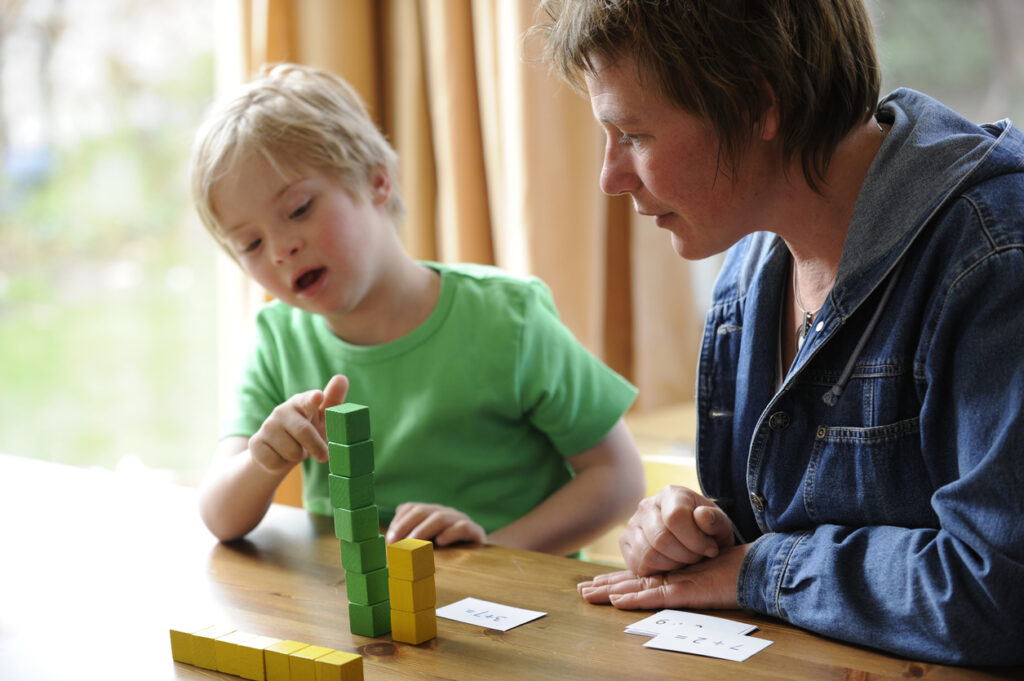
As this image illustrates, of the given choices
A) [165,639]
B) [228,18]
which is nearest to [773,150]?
[165,639]

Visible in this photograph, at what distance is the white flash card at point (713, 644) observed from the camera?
3.11 ft

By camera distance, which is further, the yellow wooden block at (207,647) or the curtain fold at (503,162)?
the curtain fold at (503,162)

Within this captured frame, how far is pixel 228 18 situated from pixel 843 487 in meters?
1.83

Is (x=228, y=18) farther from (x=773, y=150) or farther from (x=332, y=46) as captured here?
(x=773, y=150)

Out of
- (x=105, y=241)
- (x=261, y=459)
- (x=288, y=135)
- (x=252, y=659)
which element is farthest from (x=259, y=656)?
(x=105, y=241)

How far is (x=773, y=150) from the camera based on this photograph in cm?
108

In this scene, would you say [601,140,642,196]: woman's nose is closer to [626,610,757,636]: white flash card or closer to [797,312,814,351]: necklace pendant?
[797,312,814,351]: necklace pendant

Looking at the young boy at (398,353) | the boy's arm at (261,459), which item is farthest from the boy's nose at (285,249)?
the boy's arm at (261,459)

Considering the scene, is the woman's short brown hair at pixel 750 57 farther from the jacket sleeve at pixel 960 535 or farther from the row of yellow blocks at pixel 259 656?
the row of yellow blocks at pixel 259 656

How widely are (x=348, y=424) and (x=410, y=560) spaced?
5.8 inches

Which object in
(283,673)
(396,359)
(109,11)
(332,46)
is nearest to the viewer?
(283,673)

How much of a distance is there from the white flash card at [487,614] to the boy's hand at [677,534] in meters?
0.12

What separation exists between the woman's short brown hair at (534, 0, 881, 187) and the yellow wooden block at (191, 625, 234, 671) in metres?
0.69

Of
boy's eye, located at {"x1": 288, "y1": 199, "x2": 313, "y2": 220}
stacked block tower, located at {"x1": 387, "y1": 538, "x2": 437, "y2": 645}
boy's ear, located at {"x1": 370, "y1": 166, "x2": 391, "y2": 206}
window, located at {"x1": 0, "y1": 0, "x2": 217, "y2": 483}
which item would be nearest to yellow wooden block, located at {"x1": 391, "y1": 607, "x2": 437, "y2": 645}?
stacked block tower, located at {"x1": 387, "y1": 538, "x2": 437, "y2": 645}
